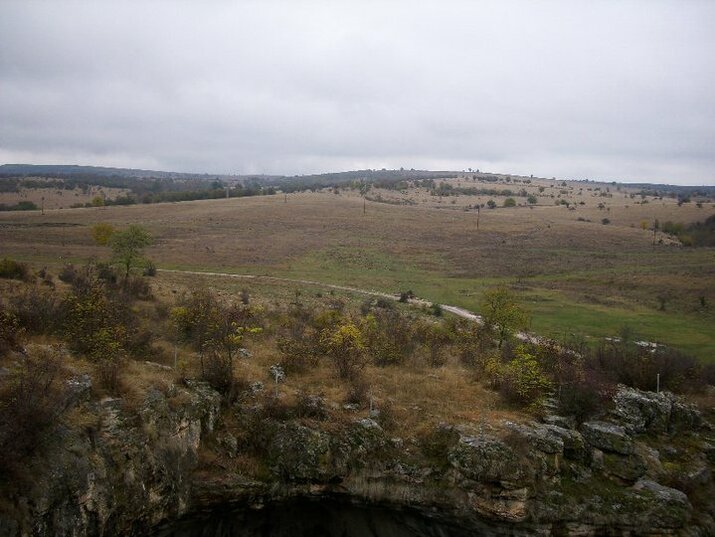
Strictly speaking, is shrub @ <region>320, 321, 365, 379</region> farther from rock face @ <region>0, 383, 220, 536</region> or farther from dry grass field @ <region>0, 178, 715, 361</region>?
dry grass field @ <region>0, 178, 715, 361</region>

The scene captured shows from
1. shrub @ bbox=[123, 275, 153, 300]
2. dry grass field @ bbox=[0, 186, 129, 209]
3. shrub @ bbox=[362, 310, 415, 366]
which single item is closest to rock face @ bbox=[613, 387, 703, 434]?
shrub @ bbox=[362, 310, 415, 366]

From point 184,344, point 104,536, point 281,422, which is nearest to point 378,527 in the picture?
point 281,422

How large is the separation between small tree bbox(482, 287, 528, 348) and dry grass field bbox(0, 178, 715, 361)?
8.08m

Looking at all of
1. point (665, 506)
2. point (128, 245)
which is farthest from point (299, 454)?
point (128, 245)

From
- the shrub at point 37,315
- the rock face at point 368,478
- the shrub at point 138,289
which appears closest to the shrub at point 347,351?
the rock face at point 368,478

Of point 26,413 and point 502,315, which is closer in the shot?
point 26,413

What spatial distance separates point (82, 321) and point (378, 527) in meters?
13.0

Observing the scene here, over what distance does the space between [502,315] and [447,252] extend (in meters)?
50.0

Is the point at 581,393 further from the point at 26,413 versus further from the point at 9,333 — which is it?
the point at 9,333

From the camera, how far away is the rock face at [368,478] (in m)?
14.3

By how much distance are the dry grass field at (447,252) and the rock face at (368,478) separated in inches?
791

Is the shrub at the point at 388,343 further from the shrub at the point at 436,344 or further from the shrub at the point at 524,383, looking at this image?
the shrub at the point at 524,383

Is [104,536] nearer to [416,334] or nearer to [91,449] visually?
[91,449]

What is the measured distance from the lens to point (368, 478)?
16.3m
